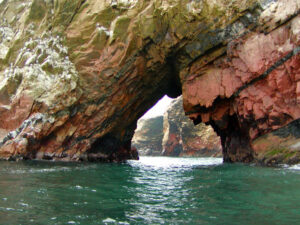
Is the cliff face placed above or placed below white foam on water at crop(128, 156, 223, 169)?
above

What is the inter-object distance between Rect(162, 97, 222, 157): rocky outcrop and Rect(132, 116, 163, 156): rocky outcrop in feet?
56.2

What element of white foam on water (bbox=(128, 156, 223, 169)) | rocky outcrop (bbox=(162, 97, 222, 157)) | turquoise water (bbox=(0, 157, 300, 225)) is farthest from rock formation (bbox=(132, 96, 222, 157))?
turquoise water (bbox=(0, 157, 300, 225))

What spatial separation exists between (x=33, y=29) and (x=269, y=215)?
91.5 ft

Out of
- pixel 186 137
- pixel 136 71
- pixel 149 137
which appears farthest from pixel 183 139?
pixel 136 71

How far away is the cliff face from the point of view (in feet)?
61.8

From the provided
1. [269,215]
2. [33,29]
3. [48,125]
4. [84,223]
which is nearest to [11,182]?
[84,223]

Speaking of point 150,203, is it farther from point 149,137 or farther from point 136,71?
point 149,137

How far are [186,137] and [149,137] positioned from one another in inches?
1274

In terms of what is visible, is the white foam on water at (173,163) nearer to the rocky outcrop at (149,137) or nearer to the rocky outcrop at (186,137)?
the rocky outcrop at (186,137)

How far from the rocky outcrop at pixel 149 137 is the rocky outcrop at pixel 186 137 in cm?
1712

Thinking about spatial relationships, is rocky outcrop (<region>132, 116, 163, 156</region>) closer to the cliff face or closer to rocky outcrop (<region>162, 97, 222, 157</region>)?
rocky outcrop (<region>162, 97, 222, 157</region>)

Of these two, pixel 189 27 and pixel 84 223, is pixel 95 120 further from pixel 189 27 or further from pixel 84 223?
pixel 84 223

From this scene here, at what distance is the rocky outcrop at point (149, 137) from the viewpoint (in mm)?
108000

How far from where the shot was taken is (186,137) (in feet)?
270
